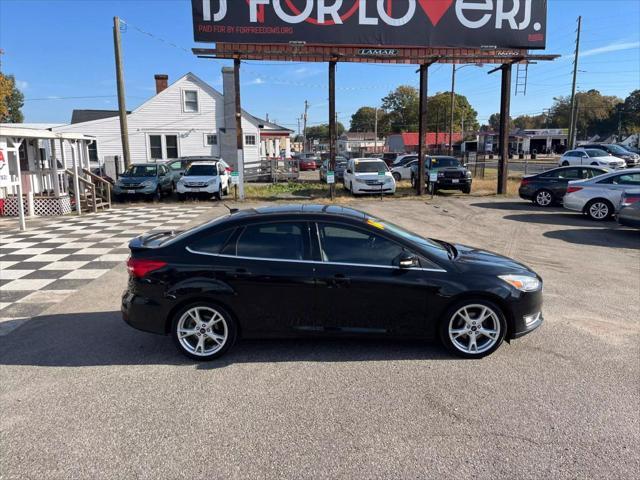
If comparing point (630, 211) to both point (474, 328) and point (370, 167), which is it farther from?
point (370, 167)

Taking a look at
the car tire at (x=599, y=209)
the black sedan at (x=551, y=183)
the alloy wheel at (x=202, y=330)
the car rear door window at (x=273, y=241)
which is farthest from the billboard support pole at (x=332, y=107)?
the alloy wheel at (x=202, y=330)

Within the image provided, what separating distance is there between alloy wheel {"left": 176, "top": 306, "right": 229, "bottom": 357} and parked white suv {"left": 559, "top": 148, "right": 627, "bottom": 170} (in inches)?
1203

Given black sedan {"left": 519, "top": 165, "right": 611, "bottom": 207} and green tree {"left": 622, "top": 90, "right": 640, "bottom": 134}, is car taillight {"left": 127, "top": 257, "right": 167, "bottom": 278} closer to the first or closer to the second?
black sedan {"left": 519, "top": 165, "right": 611, "bottom": 207}

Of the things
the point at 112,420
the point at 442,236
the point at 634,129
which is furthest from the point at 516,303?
the point at 634,129

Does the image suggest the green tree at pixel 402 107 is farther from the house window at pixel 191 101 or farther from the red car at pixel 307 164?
the house window at pixel 191 101

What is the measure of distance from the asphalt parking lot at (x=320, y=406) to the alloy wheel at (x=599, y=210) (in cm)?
894

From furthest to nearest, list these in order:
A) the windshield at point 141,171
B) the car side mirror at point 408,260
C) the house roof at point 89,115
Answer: the house roof at point 89,115, the windshield at point 141,171, the car side mirror at point 408,260

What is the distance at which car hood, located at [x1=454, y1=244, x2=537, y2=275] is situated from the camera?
4672 mm

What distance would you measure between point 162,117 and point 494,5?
857 inches

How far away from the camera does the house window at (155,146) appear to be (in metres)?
32.3

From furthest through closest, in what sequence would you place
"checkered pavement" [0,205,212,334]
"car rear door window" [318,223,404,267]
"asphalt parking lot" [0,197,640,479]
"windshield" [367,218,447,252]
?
"checkered pavement" [0,205,212,334] → "windshield" [367,218,447,252] → "car rear door window" [318,223,404,267] → "asphalt parking lot" [0,197,640,479]

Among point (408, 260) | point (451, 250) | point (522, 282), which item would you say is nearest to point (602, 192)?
point (451, 250)

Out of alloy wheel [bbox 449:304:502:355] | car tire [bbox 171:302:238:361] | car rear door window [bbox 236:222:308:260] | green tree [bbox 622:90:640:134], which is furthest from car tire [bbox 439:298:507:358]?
green tree [bbox 622:90:640:134]

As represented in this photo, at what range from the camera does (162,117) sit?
105 feet
